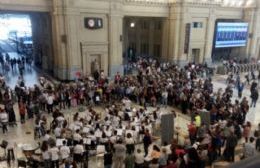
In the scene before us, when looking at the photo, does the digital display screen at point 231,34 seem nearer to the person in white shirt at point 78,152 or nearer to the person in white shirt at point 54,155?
Answer: the person in white shirt at point 78,152

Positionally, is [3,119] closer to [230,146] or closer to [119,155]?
[119,155]

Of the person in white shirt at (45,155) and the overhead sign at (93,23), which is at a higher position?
the overhead sign at (93,23)

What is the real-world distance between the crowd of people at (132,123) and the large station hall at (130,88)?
45 millimetres

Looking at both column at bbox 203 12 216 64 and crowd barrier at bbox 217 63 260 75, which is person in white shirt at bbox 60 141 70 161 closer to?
crowd barrier at bbox 217 63 260 75

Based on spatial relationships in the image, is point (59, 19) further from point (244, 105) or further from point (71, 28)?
point (244, 105)

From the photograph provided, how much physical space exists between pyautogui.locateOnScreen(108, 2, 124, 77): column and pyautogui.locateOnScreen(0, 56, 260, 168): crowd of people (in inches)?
167

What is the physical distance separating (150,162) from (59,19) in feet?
44.9

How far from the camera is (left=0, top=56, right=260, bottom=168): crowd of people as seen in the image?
27.0 ft

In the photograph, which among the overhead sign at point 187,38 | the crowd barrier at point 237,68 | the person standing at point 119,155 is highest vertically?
the overhead sign at point 187,38

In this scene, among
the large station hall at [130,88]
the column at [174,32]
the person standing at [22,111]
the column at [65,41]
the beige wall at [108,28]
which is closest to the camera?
the large station hall at [130,88]

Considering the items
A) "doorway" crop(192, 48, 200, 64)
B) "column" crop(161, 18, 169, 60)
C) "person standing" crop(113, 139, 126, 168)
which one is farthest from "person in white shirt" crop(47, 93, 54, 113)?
"doorway" crop(192, 48, 200, 64)

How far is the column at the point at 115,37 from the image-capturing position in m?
20.7

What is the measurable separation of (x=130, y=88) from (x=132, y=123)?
5198 millimetres

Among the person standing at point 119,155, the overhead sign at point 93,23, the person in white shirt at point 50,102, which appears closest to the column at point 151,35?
the overhead sign at point 93,23
